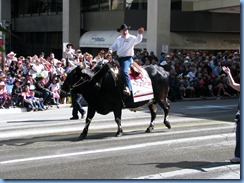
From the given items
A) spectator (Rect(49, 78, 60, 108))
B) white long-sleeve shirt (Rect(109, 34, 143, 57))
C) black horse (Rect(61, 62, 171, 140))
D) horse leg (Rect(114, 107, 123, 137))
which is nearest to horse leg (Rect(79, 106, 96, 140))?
black horse (Rect(61, 62, 171, 140))

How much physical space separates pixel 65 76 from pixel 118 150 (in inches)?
370

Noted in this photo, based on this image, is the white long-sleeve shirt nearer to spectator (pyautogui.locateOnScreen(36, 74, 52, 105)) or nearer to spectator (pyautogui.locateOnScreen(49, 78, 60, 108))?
spectator (pyautogui.locateOnScreen(36, 74, 52, 105))

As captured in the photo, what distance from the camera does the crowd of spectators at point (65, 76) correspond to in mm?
16719

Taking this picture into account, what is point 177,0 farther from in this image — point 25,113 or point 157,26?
point 25,113

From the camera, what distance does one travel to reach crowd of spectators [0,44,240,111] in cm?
1672

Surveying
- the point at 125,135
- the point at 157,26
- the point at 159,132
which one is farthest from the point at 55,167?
the point at 157,26

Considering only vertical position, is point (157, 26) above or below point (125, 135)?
above

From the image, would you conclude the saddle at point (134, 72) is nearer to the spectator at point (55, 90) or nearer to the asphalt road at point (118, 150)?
the asphalt road at point (118, 150)

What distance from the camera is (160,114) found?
47.3ft

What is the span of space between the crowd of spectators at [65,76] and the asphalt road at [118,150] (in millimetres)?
2702

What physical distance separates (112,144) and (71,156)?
4.44ft

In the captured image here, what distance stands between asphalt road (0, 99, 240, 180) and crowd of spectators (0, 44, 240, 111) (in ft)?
8.86

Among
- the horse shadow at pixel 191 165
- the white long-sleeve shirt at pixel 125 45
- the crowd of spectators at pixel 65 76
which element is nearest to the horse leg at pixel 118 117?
the white long-sleeve shirt at pixel 125 45

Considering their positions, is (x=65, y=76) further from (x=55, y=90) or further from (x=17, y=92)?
(x=17, y=92)
